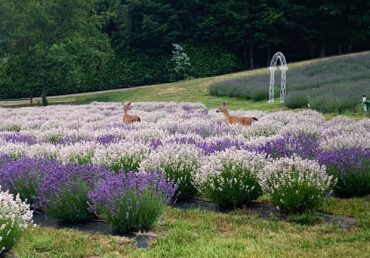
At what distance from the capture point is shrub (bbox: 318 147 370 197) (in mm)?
8023

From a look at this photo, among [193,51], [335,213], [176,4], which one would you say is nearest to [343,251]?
[335,213]

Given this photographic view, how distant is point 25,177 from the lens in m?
7.91

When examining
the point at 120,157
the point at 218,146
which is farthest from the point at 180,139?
the point at 120,157

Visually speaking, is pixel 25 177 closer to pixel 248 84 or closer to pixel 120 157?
pixel 120 157

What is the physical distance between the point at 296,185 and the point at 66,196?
2.99 m

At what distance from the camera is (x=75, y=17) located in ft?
126

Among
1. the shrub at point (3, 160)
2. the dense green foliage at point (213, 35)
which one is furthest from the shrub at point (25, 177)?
the dense green foliage at point (213, 35)

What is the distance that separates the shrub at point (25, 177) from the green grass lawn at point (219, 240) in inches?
45.9

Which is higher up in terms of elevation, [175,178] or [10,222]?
[10,222]

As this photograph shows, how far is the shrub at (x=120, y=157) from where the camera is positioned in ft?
29.6

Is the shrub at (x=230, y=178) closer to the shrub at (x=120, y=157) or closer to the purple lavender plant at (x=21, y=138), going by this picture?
the shrub at (x=120, y=157)

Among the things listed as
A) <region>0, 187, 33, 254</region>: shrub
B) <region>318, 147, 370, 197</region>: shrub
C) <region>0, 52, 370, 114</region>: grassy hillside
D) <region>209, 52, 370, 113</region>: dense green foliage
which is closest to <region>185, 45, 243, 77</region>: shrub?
<region>0, 52, 370, 114</region>: grassy hillside

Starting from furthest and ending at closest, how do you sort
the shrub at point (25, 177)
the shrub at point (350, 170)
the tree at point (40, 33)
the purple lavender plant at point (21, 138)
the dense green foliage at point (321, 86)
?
the tree at point (40, 33), the dense green foliage at point (321, 86), the purple lavender plant at point (21, 138), the shrub at point (350, 170), the shrub at point (25, 177)

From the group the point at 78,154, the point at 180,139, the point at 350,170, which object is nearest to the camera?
the point at 350,170
